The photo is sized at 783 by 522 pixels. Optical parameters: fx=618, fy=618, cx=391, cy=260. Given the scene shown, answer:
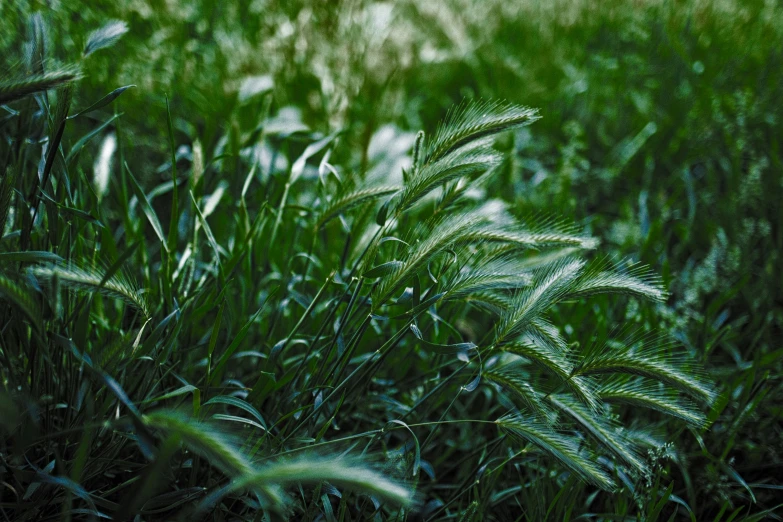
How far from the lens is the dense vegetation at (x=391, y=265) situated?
1.13 metres

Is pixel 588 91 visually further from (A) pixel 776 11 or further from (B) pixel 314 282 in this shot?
(B) pixel 314 282

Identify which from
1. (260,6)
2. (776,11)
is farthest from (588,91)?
(260,6)

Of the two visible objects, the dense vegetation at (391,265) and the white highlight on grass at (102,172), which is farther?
the white highlight on grass at (102,172)

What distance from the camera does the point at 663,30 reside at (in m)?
2.90

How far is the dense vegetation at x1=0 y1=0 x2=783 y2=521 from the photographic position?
1131 mm

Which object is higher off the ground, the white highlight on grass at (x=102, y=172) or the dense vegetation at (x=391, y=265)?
the white highlight on grass at (x=102, y=172)

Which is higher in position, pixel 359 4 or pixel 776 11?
pixel 359 4

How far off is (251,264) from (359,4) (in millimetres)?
1336

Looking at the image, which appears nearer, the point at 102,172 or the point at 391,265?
the point at 391,265

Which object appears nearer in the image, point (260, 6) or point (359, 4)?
point (359, 4)

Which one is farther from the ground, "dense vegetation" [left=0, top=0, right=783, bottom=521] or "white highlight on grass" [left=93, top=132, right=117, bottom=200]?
"white highlight on grass" [left=93, top=132, right=117, bottom=200]

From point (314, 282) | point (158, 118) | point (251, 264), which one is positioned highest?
point (158, 118)

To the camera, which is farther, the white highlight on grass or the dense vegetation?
the white highlight on grass

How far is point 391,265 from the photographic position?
113cm
